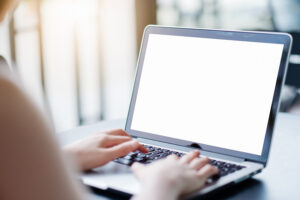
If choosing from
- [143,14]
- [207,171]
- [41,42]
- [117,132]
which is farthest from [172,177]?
[143,14]

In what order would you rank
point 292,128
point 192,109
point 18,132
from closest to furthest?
point 18,132 → point 192,109 → point 292,128

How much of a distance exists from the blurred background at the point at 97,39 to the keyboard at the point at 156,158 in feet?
5.39

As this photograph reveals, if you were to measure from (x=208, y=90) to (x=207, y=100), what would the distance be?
0.02 m

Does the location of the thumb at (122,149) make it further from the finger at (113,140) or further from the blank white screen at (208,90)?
the blank white screen at (208,90)

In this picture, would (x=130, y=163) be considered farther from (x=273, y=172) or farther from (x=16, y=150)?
(x=16, y=150)

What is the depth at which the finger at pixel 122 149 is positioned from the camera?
0.94m

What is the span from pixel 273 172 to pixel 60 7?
2.33m

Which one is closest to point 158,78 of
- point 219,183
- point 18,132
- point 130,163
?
point 130,163

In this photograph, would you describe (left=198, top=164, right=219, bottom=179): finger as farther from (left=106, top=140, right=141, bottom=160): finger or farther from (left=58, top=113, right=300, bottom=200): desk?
(left=106, top=140, right=141, bottom=160): finger

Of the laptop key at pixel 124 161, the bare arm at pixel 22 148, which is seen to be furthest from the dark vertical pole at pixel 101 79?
the bare arm at pixel 22 148

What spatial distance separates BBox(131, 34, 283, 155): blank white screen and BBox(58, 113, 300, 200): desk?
0.07 meters

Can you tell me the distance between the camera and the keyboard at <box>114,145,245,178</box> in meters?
0.88

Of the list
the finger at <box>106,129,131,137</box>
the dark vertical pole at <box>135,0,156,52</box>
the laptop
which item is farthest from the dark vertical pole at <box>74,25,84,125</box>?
the finger at <box>106,129,131,137</box>

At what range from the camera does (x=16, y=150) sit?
55 centimetres
